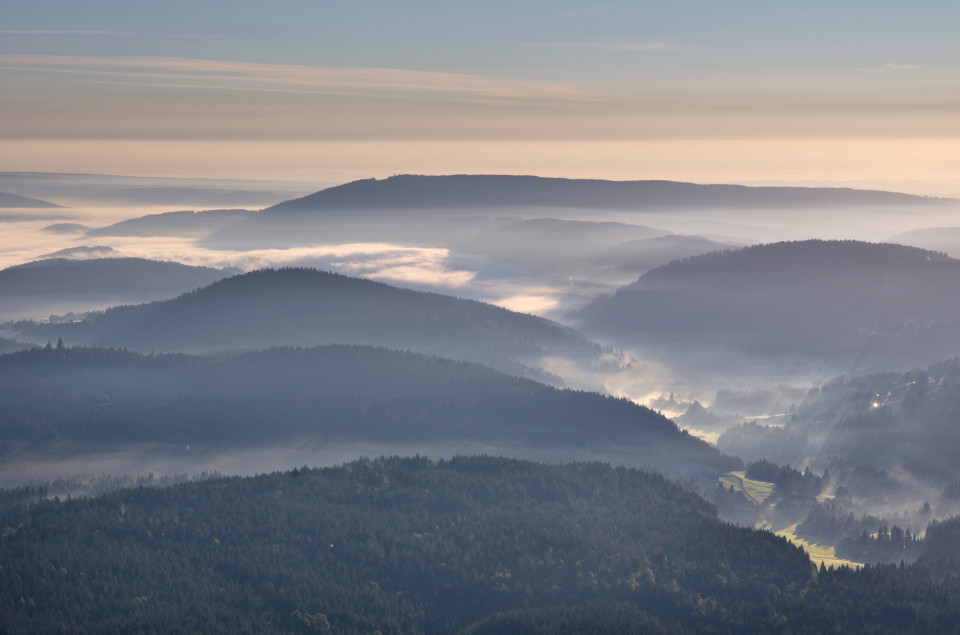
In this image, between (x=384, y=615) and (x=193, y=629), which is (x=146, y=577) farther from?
(x=384, y=615)

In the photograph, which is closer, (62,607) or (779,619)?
(62,607)

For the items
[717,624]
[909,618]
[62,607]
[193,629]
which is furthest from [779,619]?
[62,607]

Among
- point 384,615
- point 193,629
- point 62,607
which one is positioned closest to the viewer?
point 193,629

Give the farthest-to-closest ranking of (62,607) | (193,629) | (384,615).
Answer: (384,615) < (62,607) < (193,629)

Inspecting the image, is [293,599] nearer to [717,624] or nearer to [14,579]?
[14,579]

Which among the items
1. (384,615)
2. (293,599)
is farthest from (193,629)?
(384,615)

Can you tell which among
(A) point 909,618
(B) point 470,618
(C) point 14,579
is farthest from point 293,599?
(A) point 909,618

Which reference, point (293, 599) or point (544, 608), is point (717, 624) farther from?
point (293, 599)

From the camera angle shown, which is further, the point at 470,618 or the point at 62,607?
the point at 470,618

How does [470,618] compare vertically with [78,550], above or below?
below
